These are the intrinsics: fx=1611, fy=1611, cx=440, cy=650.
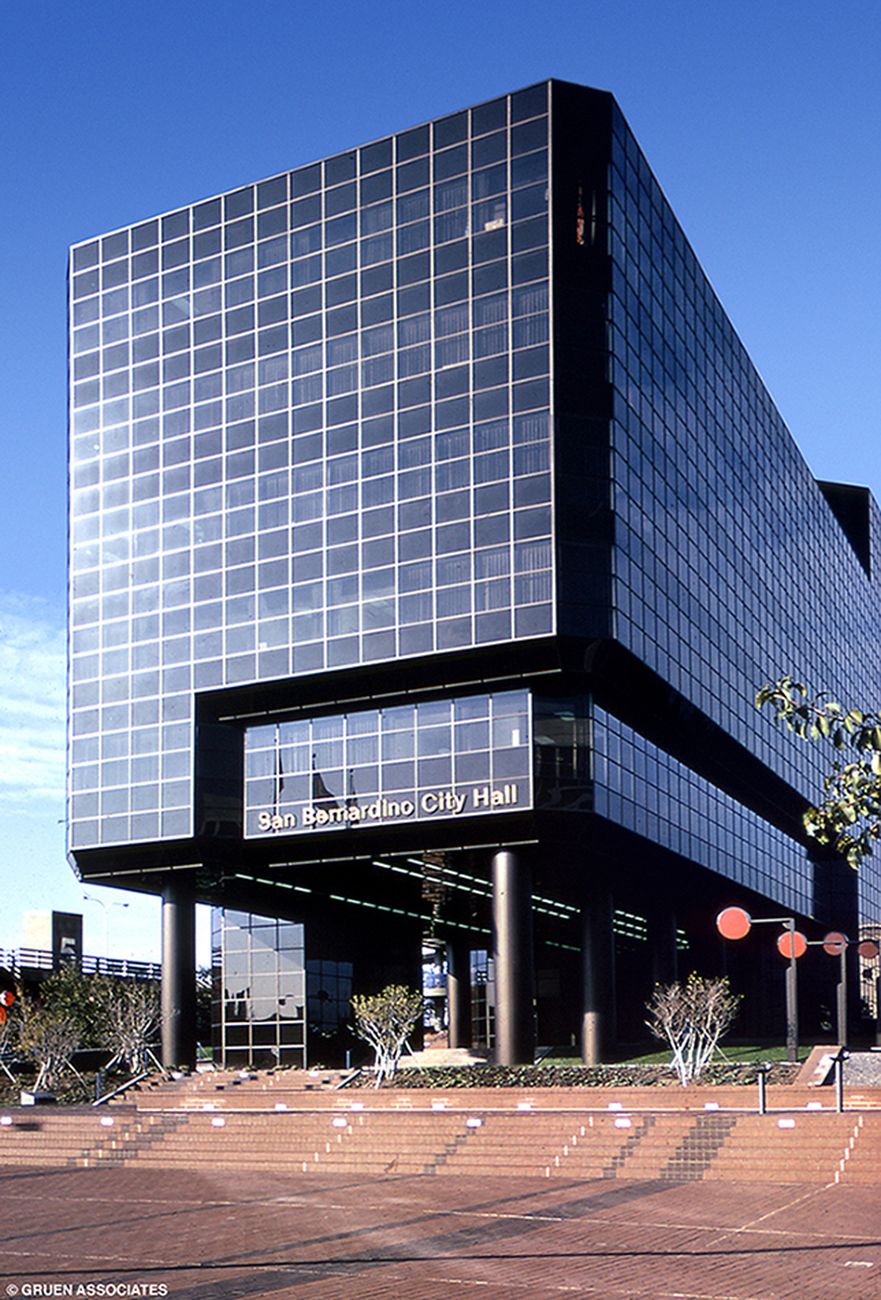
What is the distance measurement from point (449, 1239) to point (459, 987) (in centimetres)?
7564

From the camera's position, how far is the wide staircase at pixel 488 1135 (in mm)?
34812

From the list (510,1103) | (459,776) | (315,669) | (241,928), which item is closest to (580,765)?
(459,776)

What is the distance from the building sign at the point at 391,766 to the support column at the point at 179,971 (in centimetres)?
647

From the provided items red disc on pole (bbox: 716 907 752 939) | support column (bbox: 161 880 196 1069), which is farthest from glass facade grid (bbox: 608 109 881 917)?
red disc on pole (bbox: 716 907 752 939)

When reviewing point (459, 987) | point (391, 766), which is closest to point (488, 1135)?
point (391, 766)

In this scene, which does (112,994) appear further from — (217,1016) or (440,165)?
(440,165)

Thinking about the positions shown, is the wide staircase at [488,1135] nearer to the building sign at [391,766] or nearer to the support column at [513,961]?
the support column at [513,961]

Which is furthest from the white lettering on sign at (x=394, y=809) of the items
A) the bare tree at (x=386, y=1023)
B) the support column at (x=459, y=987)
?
the support column at (x=459, y=987)

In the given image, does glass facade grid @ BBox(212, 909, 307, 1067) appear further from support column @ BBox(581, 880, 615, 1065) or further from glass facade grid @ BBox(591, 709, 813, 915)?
glass facade grid @ BBox(591, 709, 813, 915)

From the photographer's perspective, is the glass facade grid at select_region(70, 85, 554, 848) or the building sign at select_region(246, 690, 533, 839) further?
the glass facade grid at select_region(70, 85, 554, 848)

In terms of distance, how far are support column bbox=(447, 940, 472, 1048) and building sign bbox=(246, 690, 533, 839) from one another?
111 ft

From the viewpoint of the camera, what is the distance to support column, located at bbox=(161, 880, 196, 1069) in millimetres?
71500

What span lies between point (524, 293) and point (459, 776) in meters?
19.1

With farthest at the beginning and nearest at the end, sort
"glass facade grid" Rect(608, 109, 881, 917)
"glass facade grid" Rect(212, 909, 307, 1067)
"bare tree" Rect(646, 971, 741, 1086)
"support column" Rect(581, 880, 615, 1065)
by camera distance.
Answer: "glass facade grid" Rect(212, 909, 307, 1067)
"glass facade grid" Rect(608, 109, 881, 917)
"support column" Rect(581, 880, 615, 1065)
"bare tree" Rect(646, 971, 741, 1086)
